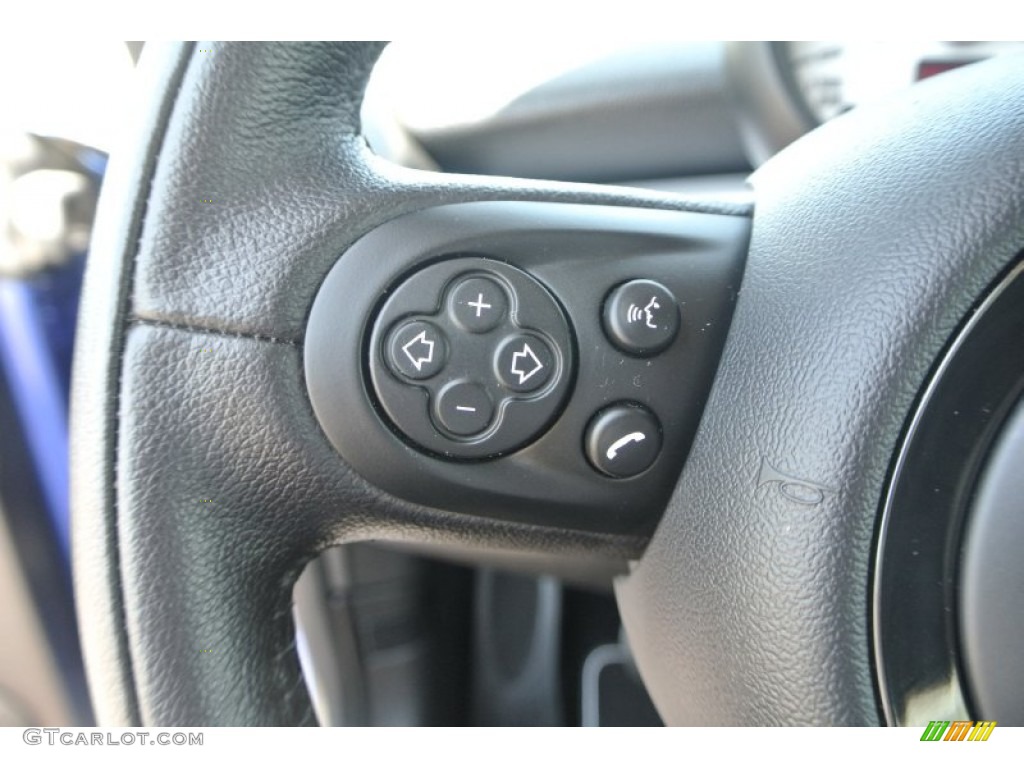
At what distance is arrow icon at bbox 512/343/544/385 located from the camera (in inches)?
20.3

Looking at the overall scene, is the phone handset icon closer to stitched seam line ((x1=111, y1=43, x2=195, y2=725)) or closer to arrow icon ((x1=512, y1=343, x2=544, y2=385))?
arrow icon ((x1=512, y1=343, x2=544, y2=385))

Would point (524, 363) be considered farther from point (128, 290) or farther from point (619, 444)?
point (128, 290)

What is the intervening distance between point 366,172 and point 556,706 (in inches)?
29.2

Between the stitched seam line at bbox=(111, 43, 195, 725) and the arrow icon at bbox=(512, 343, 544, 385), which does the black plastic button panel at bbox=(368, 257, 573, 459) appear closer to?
the arrow icon at bbox=(512, 343, 544, 385)

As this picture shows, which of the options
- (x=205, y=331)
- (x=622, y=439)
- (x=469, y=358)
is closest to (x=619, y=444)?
(x=622, y=439)

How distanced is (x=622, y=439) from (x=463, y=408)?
0.10 metres

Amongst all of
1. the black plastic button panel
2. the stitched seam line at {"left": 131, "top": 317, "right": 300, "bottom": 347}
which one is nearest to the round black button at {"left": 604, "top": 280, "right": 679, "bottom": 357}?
the black plastic button panel

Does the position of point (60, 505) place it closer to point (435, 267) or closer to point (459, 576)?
point (459, 576)

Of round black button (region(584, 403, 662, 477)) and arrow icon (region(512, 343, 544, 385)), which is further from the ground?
arrow icon (region(512, 343, 544, 385))

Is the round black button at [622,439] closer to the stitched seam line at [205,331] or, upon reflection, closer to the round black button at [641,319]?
the round black button at [641,319]

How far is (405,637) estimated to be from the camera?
0.93m
